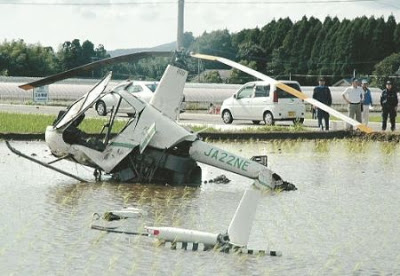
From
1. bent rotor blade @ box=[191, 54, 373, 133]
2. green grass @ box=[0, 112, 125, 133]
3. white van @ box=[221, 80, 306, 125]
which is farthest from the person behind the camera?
white van @ box=[221, 80, 306, 125]

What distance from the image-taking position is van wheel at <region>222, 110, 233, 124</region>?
3325cm

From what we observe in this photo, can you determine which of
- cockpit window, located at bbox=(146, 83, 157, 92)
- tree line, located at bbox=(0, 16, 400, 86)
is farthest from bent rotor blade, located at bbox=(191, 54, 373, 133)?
tree line, located at bbox=(0, 16, 400, 86)

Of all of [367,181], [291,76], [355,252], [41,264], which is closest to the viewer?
[41,264]

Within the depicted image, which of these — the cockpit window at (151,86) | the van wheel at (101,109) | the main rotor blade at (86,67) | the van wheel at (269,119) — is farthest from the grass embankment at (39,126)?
the cockpit window at (151,86)

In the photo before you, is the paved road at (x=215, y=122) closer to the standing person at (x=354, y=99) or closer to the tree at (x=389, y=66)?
the standing person at (x=354, y=99)

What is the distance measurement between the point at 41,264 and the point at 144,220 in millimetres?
2801

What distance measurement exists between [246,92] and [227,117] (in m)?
1.04

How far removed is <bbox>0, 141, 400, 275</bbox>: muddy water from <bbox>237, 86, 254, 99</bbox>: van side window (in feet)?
44.9

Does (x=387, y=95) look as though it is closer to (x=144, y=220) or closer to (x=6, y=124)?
(x=6, y=124)

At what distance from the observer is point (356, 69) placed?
10131 cm

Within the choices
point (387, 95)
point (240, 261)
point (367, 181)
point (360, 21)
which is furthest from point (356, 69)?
point (240, 261)

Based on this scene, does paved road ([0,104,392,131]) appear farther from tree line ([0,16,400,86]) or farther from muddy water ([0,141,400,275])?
tree line ([0,16,400,86])

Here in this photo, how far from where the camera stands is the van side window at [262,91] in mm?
32156

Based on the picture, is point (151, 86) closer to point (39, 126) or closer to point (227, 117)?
point (227, 117)
